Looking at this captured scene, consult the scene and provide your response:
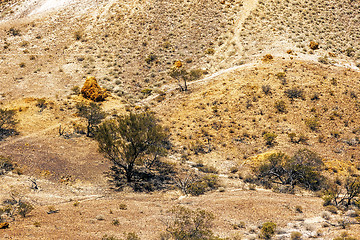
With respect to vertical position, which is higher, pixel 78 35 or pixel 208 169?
pixel 78 35

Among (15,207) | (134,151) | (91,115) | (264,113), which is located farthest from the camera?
(264,113)

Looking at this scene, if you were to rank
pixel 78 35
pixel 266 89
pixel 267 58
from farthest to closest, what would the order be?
pixel 78 35
pixel 267 58
pixel 266 89

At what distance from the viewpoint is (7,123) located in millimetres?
33219

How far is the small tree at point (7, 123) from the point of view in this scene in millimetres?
32494

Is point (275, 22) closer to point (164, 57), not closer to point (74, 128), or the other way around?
point (164, 57)

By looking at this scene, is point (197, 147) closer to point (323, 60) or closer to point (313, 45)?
point (323, 60)

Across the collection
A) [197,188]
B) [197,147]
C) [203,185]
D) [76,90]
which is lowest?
[197,147]

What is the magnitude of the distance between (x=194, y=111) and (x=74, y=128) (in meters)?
15.1

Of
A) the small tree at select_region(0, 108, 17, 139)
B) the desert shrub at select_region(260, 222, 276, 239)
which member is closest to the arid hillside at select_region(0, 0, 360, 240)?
the desert shrub at select_region(260, 222, 276, 239)

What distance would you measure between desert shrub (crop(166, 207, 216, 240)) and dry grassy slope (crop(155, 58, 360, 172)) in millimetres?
10727

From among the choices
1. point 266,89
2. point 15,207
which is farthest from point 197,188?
point 266,89

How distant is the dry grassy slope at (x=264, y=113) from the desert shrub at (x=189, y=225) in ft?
35.2

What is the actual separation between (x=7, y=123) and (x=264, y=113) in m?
30.4

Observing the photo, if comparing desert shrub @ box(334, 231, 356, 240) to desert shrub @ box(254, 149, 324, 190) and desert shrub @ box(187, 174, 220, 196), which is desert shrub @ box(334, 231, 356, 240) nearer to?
desert shrub @ box(254, 149, 324, 190)
